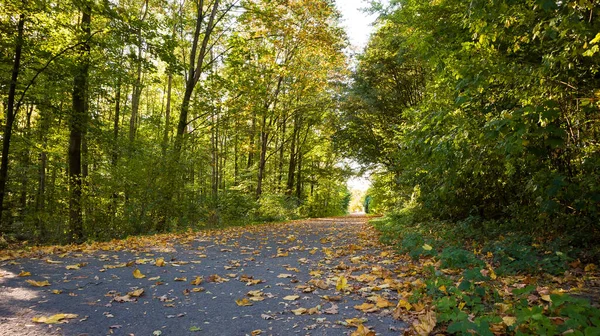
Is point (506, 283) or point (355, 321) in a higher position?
point (506, 283)

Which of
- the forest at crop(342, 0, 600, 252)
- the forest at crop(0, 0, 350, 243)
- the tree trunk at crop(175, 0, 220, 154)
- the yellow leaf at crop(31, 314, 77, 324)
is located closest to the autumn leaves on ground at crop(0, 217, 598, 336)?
the yellow leaf at crop(31, 314, 77, 324)

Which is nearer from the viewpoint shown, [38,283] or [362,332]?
[362,332]

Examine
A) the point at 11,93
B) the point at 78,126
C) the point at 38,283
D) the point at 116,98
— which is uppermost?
the point at 116,98

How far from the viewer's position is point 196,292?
4316mm

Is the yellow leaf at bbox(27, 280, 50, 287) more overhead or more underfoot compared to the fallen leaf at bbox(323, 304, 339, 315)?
more overhead

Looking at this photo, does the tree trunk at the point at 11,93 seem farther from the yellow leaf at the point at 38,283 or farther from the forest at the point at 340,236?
the yellow leaf at the point at 38,283

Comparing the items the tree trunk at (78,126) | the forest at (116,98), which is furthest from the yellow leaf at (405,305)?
the tree trunk at (78,126)

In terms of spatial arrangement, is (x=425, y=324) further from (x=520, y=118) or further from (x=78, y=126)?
(x=78, y=126)

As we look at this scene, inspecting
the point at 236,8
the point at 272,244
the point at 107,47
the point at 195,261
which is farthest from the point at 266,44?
the point at 195,261

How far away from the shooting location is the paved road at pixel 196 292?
10.5ft

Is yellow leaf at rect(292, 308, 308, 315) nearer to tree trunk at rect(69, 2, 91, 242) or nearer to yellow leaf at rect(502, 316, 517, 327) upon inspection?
yellow leaf at rect(502, 316, 517, 327)

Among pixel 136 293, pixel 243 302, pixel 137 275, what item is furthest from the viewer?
pixel 137 275

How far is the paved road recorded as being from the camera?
320 centimetres

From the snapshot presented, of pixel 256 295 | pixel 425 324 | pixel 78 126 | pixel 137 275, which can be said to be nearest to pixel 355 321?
pixel 425 324
